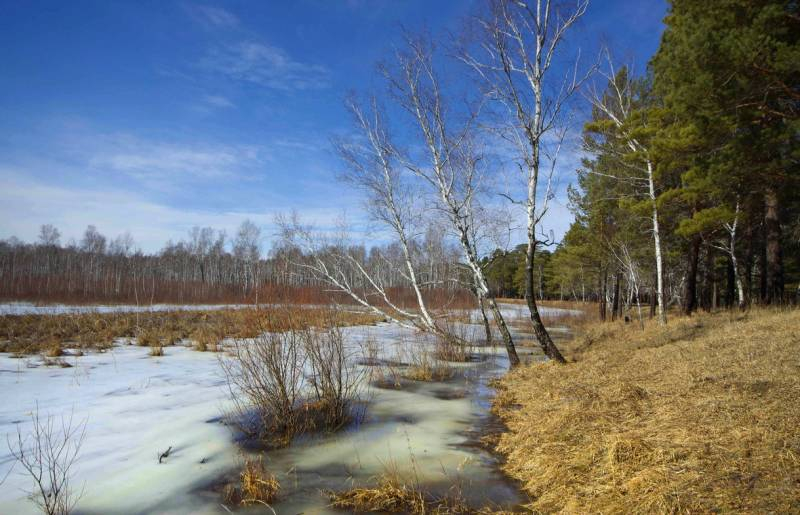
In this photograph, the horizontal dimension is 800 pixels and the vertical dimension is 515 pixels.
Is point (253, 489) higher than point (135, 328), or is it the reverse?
point (135, 328)

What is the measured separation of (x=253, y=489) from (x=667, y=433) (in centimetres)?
382

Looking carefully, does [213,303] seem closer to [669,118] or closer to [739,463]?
[669,118]

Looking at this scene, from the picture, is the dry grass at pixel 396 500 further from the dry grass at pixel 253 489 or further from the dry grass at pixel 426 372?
the dry grass at pixel 426 372

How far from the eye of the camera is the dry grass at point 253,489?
12.3 feet

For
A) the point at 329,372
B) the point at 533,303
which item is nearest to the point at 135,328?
the point at 329,372

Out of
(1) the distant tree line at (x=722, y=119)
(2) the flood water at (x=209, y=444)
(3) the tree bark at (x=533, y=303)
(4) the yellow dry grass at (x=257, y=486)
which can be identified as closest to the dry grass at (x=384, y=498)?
(2) the flood water at (x=209, y=444)

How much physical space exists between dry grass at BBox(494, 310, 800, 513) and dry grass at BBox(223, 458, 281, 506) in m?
2.30

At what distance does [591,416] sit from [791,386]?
205 centimetres

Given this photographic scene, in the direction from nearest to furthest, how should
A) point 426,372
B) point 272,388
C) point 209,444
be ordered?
point 209,444, point 272,388, point 426,372

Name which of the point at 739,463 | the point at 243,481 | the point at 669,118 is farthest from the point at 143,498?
the point at 669,118

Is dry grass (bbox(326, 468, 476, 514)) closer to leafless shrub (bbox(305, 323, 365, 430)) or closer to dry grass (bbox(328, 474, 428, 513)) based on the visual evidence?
dry grass (bbox(328, 474, 428, 513))

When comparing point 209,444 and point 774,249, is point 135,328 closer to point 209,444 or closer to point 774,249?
point 209,444

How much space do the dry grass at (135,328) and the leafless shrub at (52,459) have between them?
2.03 metres

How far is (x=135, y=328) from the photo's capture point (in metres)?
15.4
